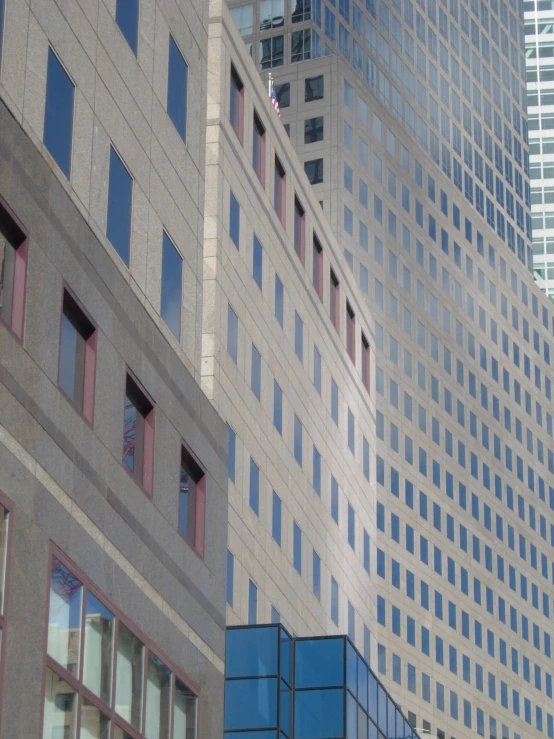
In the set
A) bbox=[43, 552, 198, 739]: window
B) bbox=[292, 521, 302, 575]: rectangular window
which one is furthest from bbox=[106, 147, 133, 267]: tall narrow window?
bbox=[292, 521, 302, 575]: rectangular window

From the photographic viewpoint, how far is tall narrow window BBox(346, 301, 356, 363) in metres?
65.4

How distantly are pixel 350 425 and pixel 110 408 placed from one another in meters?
33.9

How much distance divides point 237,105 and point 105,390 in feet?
76.5

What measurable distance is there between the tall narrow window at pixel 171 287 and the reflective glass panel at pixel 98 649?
326 inches

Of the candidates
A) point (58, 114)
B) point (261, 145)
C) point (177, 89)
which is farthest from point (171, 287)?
point (261, 145)

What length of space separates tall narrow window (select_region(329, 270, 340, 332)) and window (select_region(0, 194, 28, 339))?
3620cm

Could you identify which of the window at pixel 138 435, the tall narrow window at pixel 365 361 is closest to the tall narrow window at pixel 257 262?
the tall narrow window at pixel 365 361

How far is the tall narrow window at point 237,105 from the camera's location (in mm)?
50906

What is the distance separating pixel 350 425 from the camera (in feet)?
208

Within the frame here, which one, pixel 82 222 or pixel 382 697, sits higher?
pixel 82 222

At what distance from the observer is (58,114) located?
2967cm

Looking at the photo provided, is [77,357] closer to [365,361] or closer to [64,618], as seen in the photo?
[64,618]

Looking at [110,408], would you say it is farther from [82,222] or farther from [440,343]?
[440,343]

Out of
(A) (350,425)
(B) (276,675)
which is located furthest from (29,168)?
(A) (350,425)
